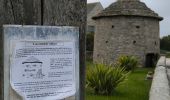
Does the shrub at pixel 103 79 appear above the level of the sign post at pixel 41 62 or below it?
below

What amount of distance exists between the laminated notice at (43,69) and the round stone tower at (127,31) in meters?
30.0

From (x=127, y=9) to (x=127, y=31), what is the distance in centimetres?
176

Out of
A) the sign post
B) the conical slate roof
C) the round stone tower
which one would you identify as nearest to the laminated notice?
the sign post

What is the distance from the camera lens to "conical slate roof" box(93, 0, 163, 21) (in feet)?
105

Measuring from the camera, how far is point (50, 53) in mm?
1774

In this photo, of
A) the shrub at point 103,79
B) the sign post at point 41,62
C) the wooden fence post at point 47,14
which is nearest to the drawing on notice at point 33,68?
the sign post at point 41,62

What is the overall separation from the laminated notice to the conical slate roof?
99.1 ft

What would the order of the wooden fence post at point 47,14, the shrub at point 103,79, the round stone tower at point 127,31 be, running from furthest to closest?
1. the round stone tower at point 127,31
2. the shrub at point 103,79
3. the wooden fence post at point 47,14

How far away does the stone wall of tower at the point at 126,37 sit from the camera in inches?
1267

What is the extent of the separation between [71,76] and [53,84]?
0.36 feet

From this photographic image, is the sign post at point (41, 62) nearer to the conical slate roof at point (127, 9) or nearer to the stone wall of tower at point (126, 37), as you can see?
the stone wall of tower at point (126, 37)

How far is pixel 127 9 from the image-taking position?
32219 mm

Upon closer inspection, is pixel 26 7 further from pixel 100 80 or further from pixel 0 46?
pixel 100 80

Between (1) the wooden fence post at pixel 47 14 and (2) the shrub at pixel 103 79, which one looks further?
(2) the shrub at pixel 103 79
